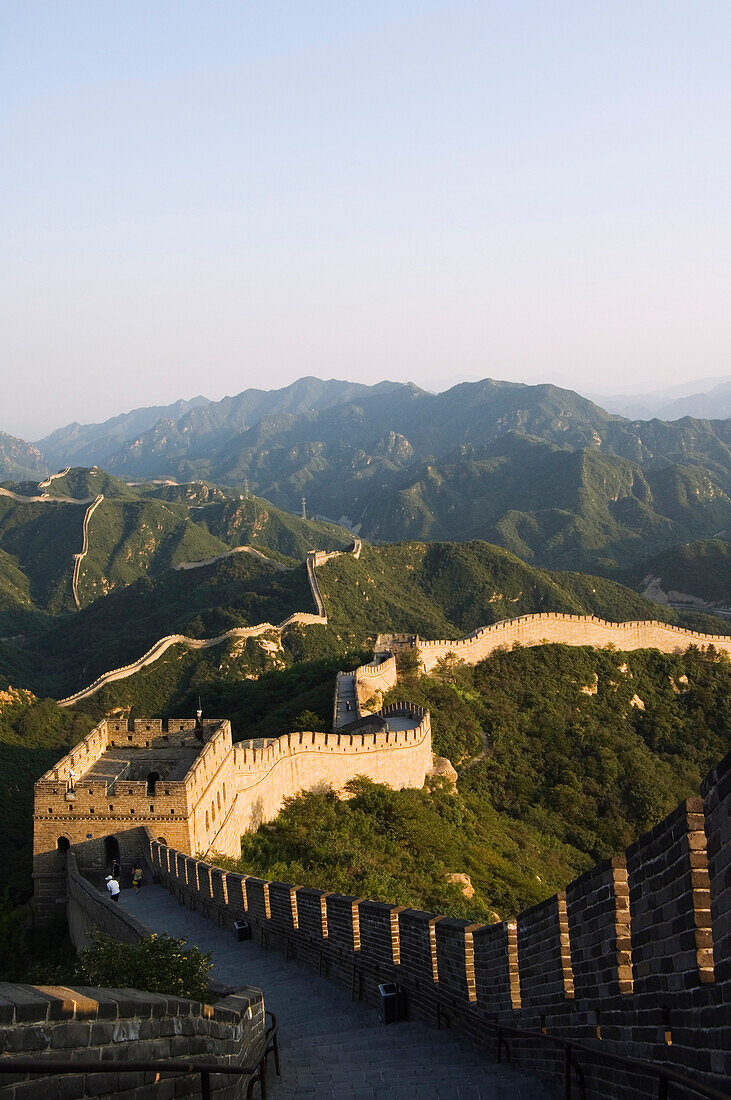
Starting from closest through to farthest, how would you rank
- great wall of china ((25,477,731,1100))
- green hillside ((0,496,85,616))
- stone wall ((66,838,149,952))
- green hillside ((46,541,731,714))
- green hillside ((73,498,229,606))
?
great wall of china ((25,477,731,1100)) → stone wall ((66,838,149,952)) → green hillside ((46,541,731,714)) → green hillside ((0,496,85,616)) → green hillside ((73,498,229,606))

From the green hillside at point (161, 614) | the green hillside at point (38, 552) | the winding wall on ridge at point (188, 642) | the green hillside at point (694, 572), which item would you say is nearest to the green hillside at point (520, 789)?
the winding wall on ridge at point (188, 642)

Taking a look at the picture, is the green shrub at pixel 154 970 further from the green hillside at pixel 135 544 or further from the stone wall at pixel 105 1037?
the green hillside at pixel 135 544

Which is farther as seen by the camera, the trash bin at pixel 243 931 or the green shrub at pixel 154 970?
the trash bin at pixel 243 931

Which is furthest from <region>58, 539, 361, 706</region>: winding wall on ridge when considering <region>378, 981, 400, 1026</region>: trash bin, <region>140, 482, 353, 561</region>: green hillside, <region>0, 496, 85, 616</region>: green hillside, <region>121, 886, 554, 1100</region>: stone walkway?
<region>140, 482, 353, 561</region>: green hillside

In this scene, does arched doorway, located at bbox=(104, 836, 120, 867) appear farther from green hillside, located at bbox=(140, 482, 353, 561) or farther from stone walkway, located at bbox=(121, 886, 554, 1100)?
green hillside, located at bbox=(140, 482, 353, 561)

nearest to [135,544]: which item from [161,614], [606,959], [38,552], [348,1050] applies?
[38,552]

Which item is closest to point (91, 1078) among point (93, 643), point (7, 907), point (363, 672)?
point (7, 907)
